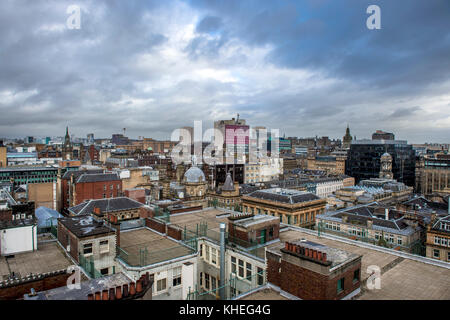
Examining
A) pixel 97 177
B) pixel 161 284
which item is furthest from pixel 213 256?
pixel 97 177

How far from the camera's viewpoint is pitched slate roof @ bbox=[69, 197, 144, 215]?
158 feet

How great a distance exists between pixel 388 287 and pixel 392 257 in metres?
5.16

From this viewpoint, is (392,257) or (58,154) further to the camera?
(58,154)

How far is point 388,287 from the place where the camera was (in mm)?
16188

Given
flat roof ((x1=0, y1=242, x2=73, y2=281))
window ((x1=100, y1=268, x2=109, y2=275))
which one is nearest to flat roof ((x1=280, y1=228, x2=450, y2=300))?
window ((x1=100, y1=268, x2=109, y2=275))

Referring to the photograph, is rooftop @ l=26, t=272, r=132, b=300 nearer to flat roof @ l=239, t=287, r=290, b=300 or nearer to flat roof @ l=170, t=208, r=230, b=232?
flat roof @ l=239, t=287, r=290, b=300

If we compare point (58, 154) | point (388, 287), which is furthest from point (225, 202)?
point (58, 154)

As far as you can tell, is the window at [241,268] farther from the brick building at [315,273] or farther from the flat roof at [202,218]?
the flat roof at [202,218]

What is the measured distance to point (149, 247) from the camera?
23969 mm

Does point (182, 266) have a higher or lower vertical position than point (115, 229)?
lower

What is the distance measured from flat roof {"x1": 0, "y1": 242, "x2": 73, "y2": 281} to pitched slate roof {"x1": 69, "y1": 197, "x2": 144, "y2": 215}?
82.3 ft
